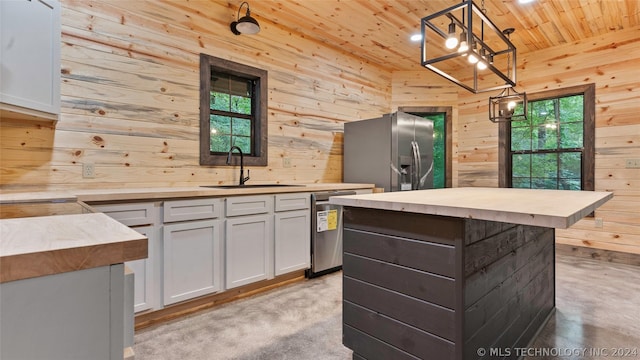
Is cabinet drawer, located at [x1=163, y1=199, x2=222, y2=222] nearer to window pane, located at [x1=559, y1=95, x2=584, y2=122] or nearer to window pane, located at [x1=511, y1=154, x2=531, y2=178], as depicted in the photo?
window pane, located at [x1=511, y1=154, x2=531, y2=178]

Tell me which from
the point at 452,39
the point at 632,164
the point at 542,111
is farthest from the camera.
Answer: the point at 542,111

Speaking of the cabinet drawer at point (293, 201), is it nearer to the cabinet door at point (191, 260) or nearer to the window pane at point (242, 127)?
the cabinet door at point (191, 260)

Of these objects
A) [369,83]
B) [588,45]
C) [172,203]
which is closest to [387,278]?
[172,203]

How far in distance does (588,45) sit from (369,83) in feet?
9.32

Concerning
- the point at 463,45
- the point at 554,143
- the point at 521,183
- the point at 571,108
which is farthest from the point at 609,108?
the point at 463,45

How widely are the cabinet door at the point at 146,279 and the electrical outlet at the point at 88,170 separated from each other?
757 millimetres

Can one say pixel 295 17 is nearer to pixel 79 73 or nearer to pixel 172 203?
pixel 79 73

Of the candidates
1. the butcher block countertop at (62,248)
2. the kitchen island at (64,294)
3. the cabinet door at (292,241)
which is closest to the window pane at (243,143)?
the cabinet door at (292,241)

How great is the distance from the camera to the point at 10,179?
2.23 metres

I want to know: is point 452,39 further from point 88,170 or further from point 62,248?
point 88,170

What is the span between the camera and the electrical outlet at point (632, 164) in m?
3.78

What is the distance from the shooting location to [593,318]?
2387 mm

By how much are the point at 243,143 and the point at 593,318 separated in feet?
11.4

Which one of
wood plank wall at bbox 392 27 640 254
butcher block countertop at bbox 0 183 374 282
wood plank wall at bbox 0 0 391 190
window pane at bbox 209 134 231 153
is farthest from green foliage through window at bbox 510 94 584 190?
butcher block countertop at bbox 0 183 374 282
